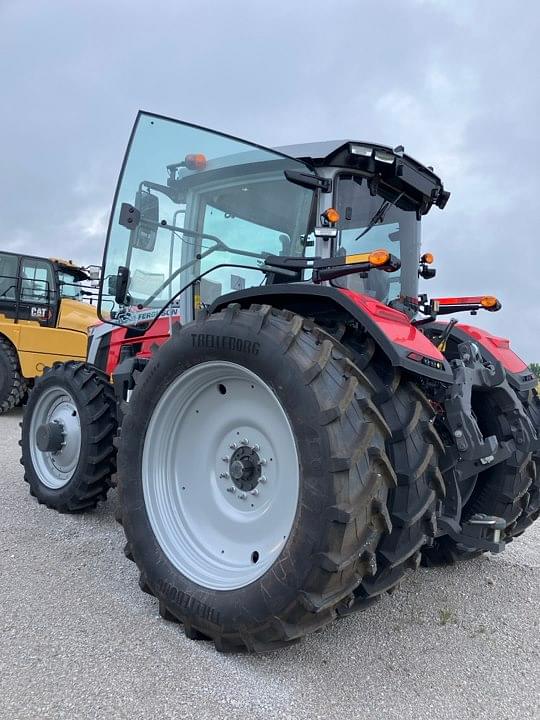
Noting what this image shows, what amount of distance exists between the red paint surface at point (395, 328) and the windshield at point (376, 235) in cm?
49

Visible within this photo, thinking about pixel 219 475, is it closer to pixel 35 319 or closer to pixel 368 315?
pixel 368 315

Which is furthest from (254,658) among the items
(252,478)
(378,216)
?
(378,216)

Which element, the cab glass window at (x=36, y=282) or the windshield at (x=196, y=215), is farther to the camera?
the cab glass window at (x=36, y=282)

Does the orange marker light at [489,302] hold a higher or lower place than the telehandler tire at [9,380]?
higher

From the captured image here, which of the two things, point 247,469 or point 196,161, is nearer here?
point 247,469

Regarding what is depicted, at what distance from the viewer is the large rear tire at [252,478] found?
199 cm

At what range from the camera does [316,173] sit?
113 inches

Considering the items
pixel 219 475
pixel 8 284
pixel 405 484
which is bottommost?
pixel 219 475

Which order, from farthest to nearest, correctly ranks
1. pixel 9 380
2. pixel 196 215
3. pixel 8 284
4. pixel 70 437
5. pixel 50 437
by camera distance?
pixel 8 284 < pixel 9 380 < pixel 70 437 < pixel 50 437 < pixel 196 215

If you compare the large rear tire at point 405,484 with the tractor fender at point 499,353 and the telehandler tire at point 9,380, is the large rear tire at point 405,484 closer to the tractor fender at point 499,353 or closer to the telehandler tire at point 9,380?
the tractor fender at point 499,353

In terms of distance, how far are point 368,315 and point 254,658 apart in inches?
55.5

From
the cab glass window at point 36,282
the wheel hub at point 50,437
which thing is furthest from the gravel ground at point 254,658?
the cab glass window at point 36,282

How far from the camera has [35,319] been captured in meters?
9.27

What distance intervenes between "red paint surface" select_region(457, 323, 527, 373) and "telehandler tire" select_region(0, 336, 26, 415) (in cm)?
710
